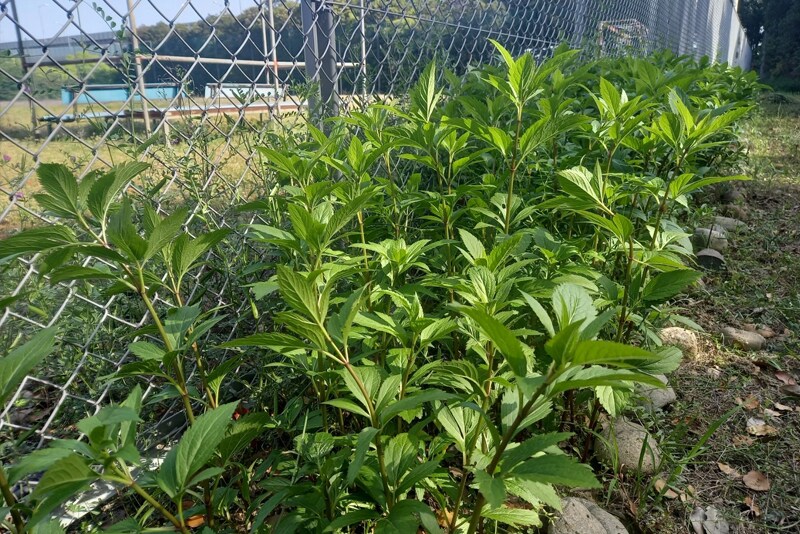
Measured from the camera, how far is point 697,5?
12117 mm

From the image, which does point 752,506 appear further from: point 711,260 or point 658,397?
point 711,260

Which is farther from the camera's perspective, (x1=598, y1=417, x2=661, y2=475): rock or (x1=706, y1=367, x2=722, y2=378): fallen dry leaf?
(x1=706, y1=367, x2=722, y2=378): fallen dry leaf

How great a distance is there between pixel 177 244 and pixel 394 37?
6.38 ft

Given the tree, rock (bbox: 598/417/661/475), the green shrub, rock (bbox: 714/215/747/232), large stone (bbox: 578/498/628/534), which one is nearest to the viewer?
the green shrub

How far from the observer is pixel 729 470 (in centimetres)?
196

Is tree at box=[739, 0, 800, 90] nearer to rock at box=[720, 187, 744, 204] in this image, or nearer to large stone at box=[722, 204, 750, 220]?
rock at box=[720, 187, 744, 204]

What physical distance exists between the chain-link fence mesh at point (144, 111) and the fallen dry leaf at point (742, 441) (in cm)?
185

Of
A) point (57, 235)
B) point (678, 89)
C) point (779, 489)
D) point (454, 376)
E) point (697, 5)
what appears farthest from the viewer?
point (697, 5)

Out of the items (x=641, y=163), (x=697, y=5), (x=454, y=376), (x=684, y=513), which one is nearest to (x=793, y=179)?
(x=641, y=163)

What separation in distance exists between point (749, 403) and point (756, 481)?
49cm

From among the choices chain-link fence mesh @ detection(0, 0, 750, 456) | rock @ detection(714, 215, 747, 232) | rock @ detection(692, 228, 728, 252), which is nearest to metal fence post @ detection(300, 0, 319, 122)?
chain-link fence mesh @ detection(0, 0, 750, 456)

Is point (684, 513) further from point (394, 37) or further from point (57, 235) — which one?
point (394, 37)

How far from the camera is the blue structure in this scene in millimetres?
1515

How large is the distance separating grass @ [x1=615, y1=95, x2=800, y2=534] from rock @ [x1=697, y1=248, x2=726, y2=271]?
54mm
